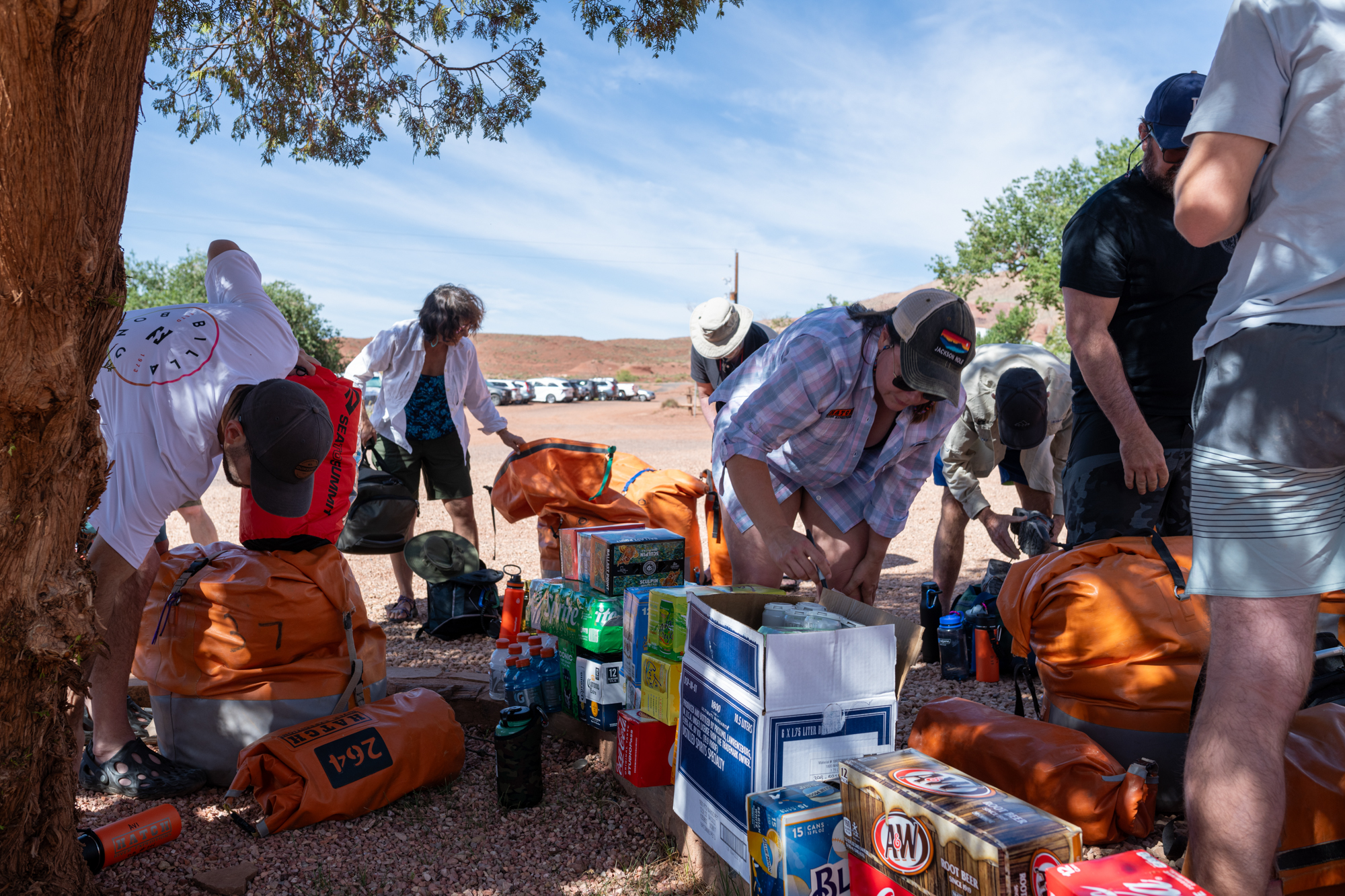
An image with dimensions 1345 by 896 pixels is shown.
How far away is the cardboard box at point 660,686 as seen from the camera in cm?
245

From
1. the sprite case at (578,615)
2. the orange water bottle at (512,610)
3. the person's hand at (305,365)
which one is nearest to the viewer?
the sprite case at (578,615)

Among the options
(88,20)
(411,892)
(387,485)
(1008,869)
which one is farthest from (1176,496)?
(387,485)

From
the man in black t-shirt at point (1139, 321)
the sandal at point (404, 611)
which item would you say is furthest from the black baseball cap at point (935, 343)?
the sandal at point (404, 611)

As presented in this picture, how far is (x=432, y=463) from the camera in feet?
16.8

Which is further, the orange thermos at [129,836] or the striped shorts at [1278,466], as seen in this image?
the orange thermos at [129,836]

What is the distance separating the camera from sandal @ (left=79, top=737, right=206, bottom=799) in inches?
101

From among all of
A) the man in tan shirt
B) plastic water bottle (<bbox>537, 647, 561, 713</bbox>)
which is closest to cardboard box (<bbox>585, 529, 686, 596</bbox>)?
plastic water bottle (<bbox>537, 647, 561, 713</bbox>)

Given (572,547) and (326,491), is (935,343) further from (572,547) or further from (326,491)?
(326,491)

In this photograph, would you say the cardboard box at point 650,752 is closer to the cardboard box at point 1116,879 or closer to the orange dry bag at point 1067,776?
the orange dry bag at point 1067,776

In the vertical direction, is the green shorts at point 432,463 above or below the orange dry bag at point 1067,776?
above

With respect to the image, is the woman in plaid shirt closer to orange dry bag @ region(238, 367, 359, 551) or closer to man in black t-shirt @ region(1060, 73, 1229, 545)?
man in black t-shirt @ region(1060, 73, 1229, 545)

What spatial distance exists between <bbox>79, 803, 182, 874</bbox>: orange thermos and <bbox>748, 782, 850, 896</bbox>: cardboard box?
5.19 ft

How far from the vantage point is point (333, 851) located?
234 centimetres

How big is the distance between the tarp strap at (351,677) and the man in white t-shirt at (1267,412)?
2.34 meters
